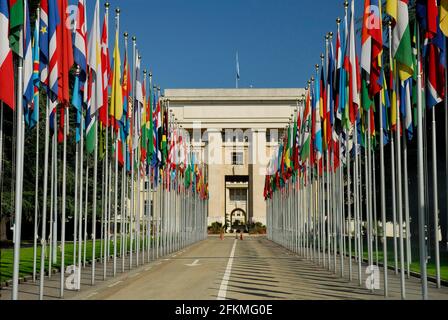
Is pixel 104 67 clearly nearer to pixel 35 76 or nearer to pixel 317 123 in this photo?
pixel 35 76

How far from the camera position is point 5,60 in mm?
14195

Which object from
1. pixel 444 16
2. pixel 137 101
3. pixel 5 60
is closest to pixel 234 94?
pixel 137 101

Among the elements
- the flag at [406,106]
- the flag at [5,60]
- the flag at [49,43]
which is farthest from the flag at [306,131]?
the flag at [5,60]

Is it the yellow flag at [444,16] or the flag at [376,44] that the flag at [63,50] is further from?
the yellow flag at [444,16]

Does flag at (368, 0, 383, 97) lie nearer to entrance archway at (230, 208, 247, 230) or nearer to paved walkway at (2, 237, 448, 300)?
paved walkway at (2, 237, 448, 300)

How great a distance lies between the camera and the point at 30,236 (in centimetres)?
7912

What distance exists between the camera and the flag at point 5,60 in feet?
46.3

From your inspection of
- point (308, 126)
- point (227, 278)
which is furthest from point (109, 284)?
point (308, 126)

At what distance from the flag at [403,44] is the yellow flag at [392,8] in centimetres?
35

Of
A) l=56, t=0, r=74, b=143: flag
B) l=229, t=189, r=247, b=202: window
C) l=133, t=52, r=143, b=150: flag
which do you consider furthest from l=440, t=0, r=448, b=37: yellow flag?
l=229, t=189, r=247, b=202: window

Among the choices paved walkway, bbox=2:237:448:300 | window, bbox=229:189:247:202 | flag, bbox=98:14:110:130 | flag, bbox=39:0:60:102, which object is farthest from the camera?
window, bbox=229:189:247:202

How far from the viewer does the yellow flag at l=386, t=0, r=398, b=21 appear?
59.2ft

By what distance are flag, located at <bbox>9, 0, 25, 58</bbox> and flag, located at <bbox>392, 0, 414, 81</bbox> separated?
8.99m

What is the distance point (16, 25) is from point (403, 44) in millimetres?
9155
